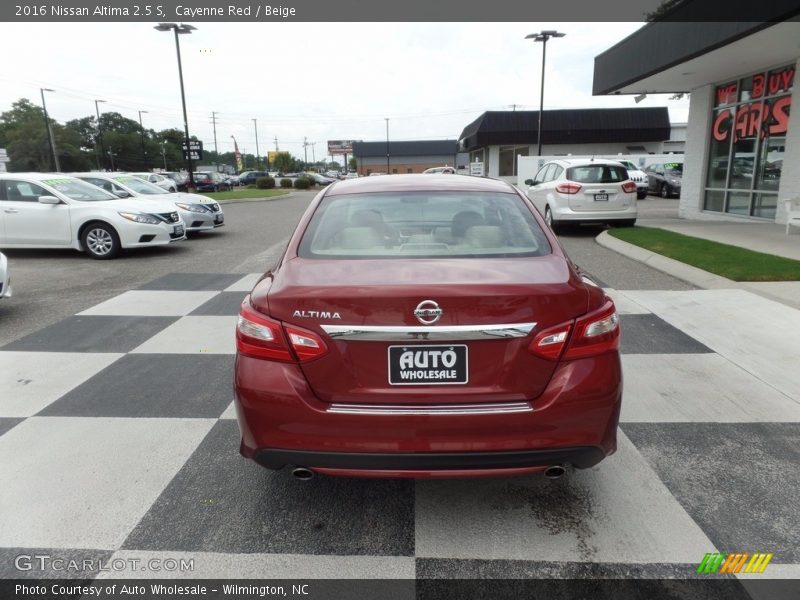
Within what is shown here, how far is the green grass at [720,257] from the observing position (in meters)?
7.62

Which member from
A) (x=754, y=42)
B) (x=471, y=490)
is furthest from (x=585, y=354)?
(x=754, y=42)

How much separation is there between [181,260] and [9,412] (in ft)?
21.9

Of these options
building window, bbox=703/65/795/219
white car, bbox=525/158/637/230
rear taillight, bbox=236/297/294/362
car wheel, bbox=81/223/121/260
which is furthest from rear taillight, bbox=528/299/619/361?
building window, bbox=703/65/795/219

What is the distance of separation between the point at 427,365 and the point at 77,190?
10.8 meters

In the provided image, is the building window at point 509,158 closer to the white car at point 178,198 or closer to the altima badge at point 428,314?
the white car at point 178,198

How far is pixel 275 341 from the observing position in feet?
8.02

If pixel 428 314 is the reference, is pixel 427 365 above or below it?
below

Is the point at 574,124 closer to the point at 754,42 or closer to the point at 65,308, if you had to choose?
the point at 754,42

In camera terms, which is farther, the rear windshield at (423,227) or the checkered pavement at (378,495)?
the rear windshield at (423,227)

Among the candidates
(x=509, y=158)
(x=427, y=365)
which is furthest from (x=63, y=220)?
(x=509, y=158)

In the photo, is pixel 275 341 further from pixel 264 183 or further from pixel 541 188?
pixel 264 183

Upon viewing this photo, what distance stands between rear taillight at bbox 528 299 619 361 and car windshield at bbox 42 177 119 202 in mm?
10639

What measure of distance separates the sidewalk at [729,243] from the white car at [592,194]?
81cm

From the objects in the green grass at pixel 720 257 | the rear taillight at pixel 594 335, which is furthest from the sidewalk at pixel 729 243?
the rear taillight at pixel 594 335
